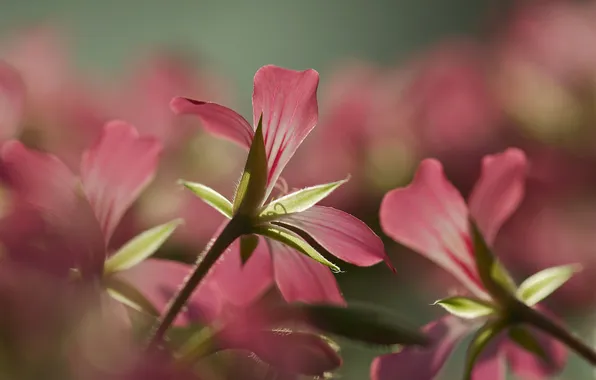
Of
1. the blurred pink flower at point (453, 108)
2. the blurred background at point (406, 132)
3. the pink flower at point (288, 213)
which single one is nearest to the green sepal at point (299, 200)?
the pink flower at point (288, 213)

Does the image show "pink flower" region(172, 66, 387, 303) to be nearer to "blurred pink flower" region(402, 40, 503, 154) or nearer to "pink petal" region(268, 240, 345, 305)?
"pink petal" region(268, 240, 345, 305)

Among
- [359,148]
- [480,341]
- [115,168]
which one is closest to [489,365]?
[480,341]

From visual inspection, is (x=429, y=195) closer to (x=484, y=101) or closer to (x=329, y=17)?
(x=484, y=101)

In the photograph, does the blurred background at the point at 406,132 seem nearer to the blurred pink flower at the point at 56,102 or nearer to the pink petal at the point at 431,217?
the blurred pink flower at the point at 56,102

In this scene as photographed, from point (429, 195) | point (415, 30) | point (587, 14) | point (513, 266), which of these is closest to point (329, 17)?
point (415, 30)

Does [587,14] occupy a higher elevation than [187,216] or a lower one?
higher

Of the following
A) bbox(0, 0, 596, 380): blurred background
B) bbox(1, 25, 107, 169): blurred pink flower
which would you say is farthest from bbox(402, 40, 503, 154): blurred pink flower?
bbox(1, 25, 107, 169): blurred pink flower
